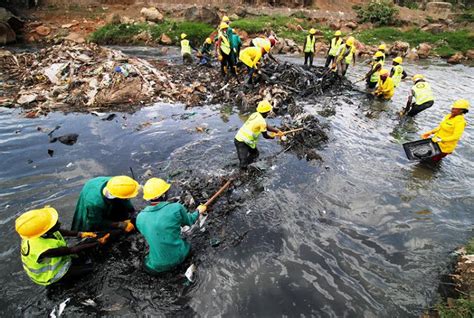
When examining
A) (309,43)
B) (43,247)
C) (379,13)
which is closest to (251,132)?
(43,247)

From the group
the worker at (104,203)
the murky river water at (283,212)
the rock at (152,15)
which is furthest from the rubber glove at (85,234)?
the rock at (152,15)

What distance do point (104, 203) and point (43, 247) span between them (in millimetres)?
988

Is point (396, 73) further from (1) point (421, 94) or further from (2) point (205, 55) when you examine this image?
(2) point (205, 55)

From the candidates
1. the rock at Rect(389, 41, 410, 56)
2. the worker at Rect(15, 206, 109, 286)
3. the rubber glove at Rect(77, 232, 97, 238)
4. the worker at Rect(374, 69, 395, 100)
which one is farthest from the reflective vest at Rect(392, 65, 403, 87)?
the worker at Rect(15, 206, 109, 286)

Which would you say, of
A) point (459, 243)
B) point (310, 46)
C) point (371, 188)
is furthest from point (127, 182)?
point (310, 46)

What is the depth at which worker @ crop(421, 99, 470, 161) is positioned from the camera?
248 inches

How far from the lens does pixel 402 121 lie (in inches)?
387

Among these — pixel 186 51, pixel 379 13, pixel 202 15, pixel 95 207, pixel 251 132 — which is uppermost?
pixel 379 13

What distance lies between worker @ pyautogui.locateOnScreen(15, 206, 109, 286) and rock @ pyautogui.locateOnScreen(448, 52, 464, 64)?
80.7 feet

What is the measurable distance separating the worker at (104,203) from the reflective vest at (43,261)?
2.00 feet

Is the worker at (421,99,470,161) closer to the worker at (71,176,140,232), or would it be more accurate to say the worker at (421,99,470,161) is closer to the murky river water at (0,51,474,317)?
the murky river water at (0,51,474,317)

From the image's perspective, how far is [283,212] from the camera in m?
5.54

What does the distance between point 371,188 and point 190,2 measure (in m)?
29.5

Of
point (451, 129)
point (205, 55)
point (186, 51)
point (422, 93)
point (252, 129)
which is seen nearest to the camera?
point (252, 129)
